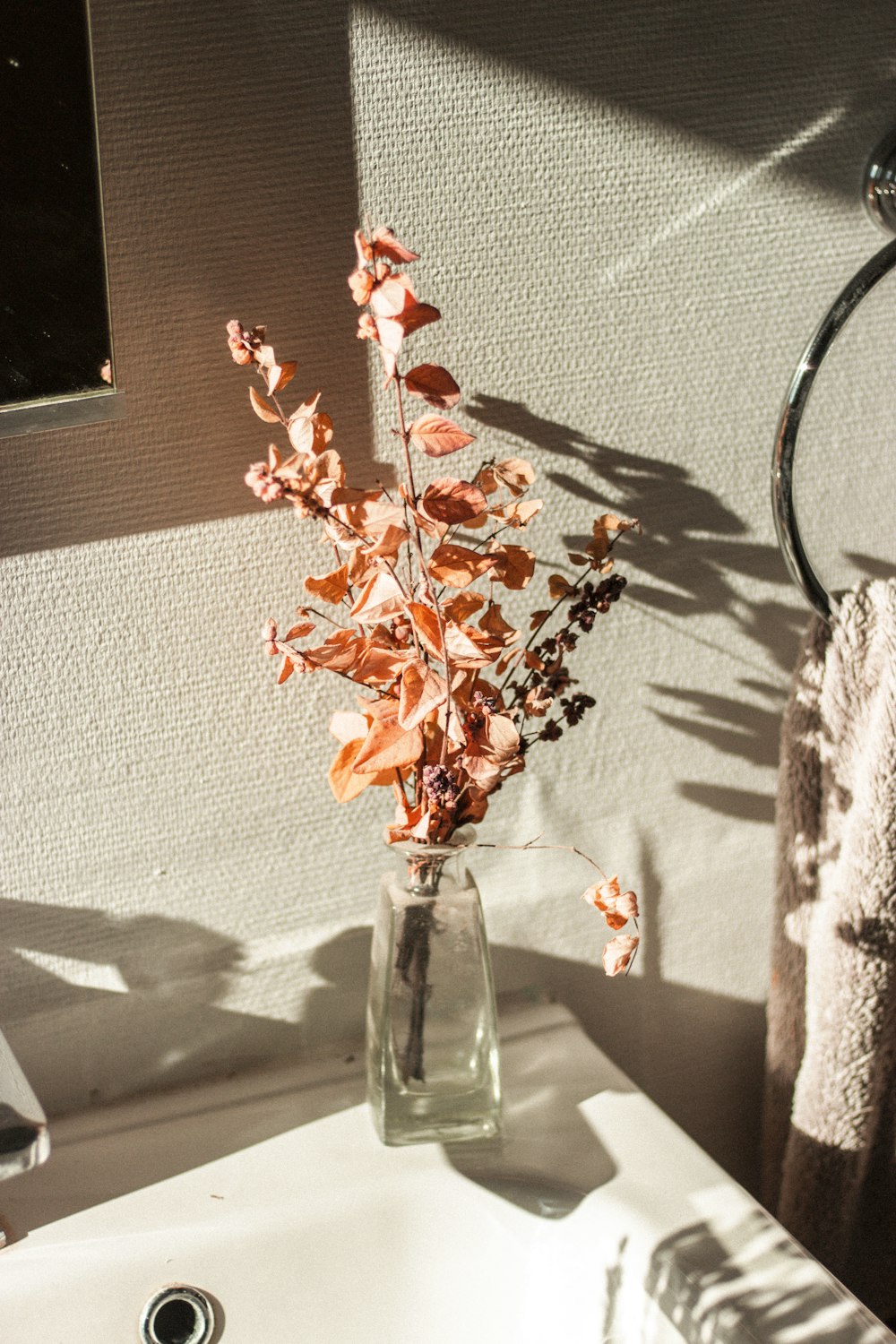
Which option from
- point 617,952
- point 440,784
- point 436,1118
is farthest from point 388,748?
point 436,1118

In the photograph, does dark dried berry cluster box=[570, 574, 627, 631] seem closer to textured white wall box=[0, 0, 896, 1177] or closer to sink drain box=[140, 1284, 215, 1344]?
textured white wall box=[0, 0, 896, 1177]

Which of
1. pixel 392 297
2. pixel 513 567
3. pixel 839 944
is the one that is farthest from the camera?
pixel 839 944

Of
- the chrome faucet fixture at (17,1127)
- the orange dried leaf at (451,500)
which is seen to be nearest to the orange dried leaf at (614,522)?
the orange dried leaf at (451,500)

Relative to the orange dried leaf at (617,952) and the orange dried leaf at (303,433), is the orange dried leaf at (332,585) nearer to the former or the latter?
the orange dried leaf at (303,433)

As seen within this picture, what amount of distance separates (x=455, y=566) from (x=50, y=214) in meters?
0.23

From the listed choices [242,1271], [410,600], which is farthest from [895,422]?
[242,1271]

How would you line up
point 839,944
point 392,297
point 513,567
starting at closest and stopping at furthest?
point 392,297 → point 513,567 → point 839,944

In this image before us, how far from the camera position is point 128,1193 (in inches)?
23.5

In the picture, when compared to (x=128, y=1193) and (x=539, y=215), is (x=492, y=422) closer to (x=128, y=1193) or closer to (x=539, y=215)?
(x=539, y=215)

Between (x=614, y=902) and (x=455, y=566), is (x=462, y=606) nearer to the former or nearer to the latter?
(x=455, y=566)

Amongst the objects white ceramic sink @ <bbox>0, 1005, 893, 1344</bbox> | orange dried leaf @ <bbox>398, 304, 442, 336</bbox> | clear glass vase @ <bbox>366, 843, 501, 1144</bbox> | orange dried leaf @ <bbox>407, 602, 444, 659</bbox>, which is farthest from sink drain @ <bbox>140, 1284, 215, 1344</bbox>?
orange dried leaf @ <bbox>398, 304, 442, 336</bbox>

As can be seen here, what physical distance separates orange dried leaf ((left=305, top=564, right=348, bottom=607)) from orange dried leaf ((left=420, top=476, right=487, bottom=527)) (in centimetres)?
6

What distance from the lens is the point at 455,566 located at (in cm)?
50

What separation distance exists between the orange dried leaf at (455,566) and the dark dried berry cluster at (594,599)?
8 centimetres
